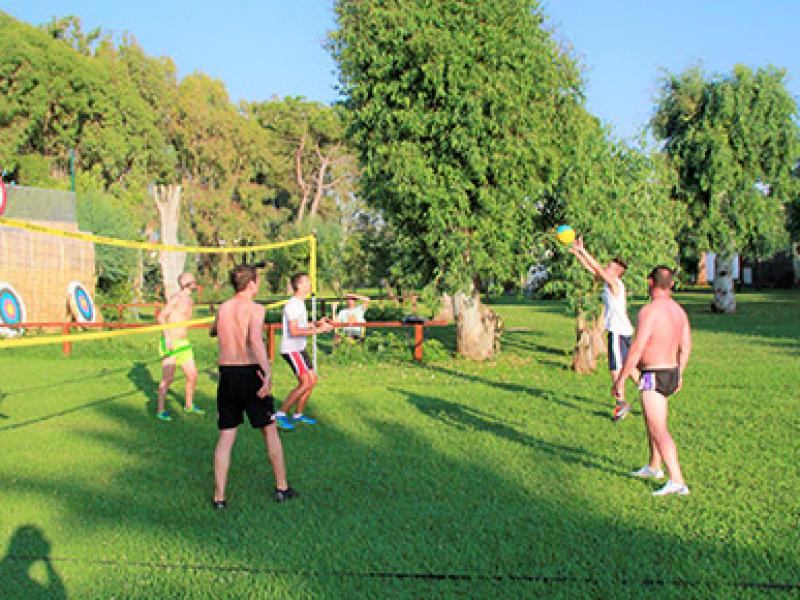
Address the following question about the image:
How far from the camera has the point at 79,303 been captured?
22016mm

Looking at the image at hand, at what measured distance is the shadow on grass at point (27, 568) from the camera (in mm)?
4484

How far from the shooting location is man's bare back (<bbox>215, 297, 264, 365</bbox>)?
6246mm

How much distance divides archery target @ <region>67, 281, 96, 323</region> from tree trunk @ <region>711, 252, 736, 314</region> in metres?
22.0

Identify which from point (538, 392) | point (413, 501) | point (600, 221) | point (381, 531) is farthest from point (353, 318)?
point (381, 531)

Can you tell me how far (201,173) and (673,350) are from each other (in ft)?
175

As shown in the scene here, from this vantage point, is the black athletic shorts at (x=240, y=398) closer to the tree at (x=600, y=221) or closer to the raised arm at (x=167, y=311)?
the raised arm at (x=167, y=311)

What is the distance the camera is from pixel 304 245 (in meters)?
37.9

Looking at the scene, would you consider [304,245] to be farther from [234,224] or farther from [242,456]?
[242,456]

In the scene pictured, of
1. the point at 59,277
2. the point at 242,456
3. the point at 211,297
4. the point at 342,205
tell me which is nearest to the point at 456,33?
the point at 242,456

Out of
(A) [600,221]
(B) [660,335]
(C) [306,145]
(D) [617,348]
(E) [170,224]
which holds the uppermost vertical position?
(C) [306,145]

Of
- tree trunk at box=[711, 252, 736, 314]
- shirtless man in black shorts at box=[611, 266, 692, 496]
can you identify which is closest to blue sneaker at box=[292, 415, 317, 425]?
shirtless man in black shorts at box=[611, 266, 692, 496]

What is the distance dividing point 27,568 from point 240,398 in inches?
76.6

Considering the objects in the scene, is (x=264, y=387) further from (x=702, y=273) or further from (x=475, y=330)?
(x=702, y=273)

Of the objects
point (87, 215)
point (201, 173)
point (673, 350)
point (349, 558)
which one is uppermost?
point (201, 173)
